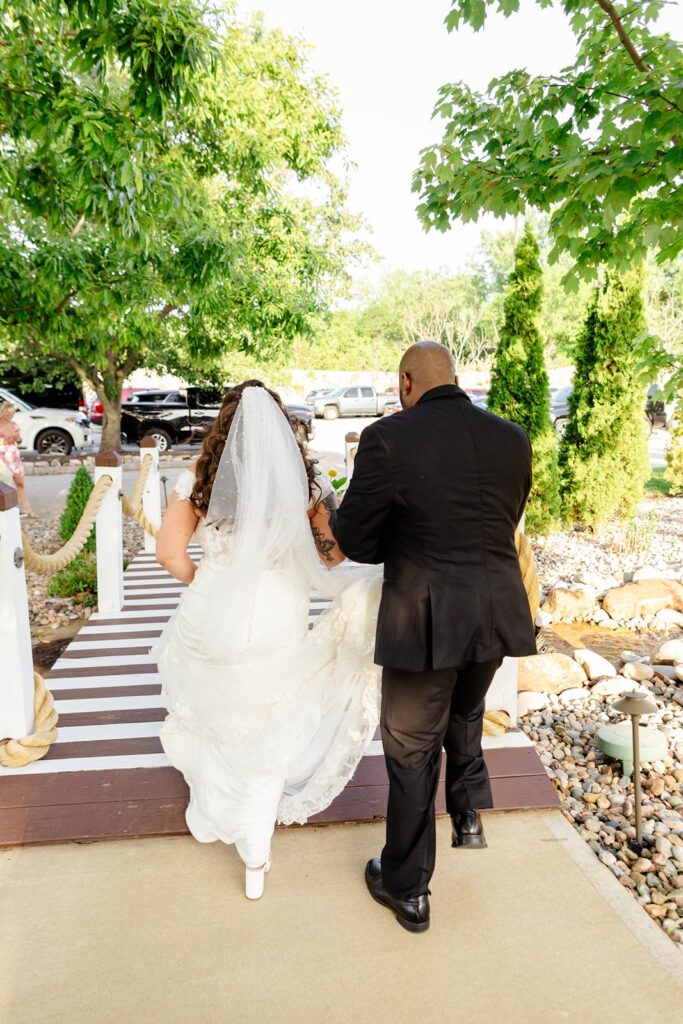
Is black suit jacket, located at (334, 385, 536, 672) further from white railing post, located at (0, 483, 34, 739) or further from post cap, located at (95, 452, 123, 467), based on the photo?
post cap, located at (95, 452, 123, 467)

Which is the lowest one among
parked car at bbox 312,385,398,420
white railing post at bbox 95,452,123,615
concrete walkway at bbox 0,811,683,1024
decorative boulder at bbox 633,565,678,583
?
concrete walkway at bbox 0,811,683,1024

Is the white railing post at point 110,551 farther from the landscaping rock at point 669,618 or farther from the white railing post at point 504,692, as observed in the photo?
the landscaping rock at point 669,618

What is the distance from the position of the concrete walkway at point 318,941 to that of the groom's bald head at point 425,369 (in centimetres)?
171

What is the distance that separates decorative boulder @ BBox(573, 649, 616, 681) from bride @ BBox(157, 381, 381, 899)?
310 cm

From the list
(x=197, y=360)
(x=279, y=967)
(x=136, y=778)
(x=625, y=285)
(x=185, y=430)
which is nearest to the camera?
(x=279, y=967)

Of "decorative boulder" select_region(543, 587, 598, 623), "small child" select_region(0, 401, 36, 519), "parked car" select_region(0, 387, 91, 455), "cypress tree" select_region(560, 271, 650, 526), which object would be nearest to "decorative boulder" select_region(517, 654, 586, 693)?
"decorative boulder" select_region(543, 587, 598, 623)

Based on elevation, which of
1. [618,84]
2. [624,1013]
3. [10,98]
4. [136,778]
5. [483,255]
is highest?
[483,255]

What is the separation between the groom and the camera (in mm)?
2170

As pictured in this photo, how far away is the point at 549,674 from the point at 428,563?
3.32m

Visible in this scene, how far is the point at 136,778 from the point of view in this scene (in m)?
3.24

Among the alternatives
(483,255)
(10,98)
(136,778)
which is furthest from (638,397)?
(483,255)

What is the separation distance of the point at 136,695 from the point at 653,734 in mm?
2805

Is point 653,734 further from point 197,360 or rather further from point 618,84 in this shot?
point 197,360

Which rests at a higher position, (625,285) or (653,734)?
(625,285)
